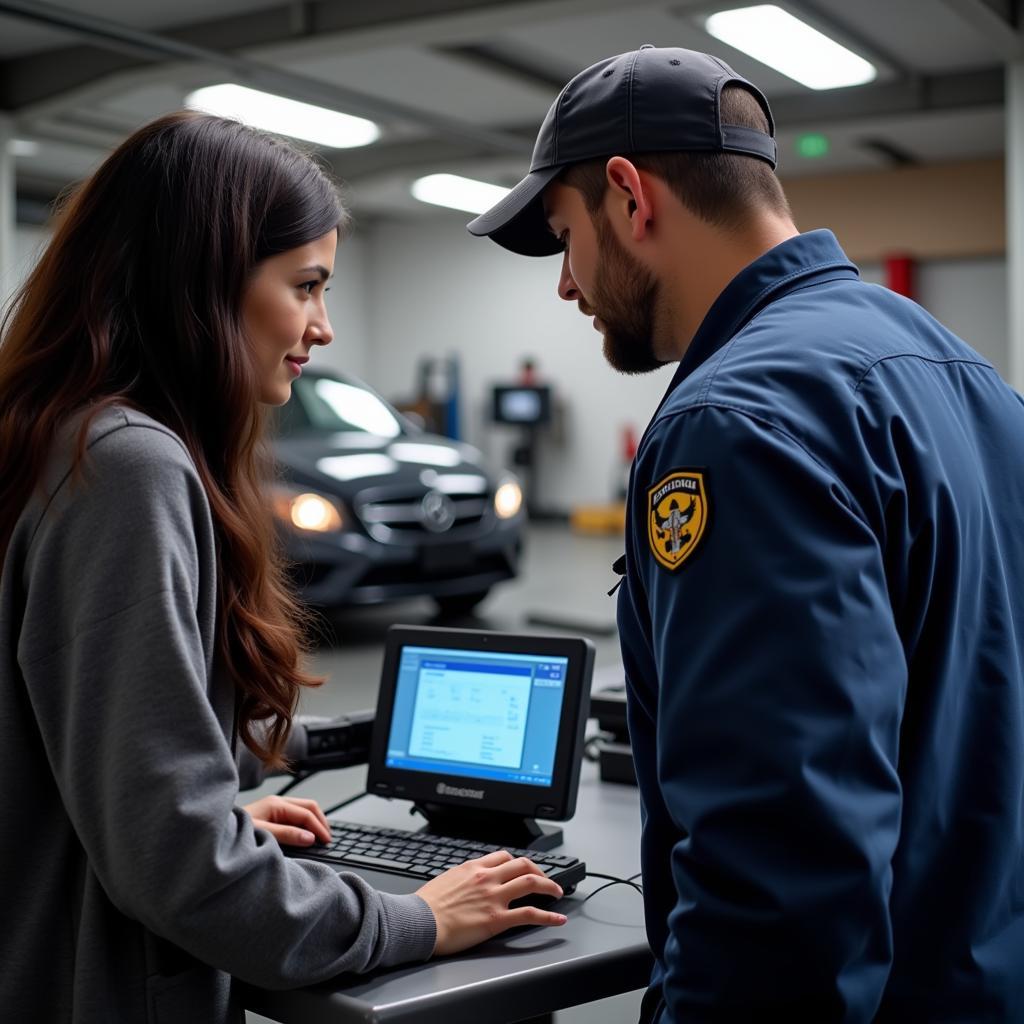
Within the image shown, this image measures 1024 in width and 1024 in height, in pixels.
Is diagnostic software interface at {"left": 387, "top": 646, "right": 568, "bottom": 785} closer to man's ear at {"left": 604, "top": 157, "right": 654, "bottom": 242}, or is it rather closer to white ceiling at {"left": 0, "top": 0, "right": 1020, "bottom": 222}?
man's ear at {"left": 604, "top": 157, "right": 654, "bottom": 242}

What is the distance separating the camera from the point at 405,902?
50.9 inches

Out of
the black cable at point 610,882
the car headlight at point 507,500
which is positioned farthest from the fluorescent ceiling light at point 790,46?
the black cable at point 610,882

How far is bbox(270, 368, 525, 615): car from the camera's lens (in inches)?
217

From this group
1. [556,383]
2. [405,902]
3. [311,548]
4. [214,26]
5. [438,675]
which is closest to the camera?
[405,902]

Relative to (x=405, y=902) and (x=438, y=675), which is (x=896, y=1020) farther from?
(x=438, y=675)

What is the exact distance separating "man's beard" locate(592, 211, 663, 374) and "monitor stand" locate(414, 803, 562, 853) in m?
0.68

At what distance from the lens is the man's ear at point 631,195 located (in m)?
1.21

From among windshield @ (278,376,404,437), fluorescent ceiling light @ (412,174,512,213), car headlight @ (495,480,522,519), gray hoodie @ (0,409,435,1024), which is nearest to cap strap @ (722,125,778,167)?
gray hoodie @ (0,409,435,1024)

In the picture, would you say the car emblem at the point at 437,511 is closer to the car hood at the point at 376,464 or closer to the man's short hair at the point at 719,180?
the car hood at the point at 376,464

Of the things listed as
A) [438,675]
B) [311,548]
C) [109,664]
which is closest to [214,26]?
[311,548]

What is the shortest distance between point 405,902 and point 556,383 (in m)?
11.9

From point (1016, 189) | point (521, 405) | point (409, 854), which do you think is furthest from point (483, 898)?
point (521, 405)

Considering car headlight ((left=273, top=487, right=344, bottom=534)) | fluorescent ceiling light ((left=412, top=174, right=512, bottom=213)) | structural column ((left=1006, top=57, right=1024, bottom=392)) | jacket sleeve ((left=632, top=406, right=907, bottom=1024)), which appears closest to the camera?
jacket sleeve ((left=632, top=406, right=907, bottom=1024))

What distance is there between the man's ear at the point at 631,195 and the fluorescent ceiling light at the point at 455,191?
32.7 ft
